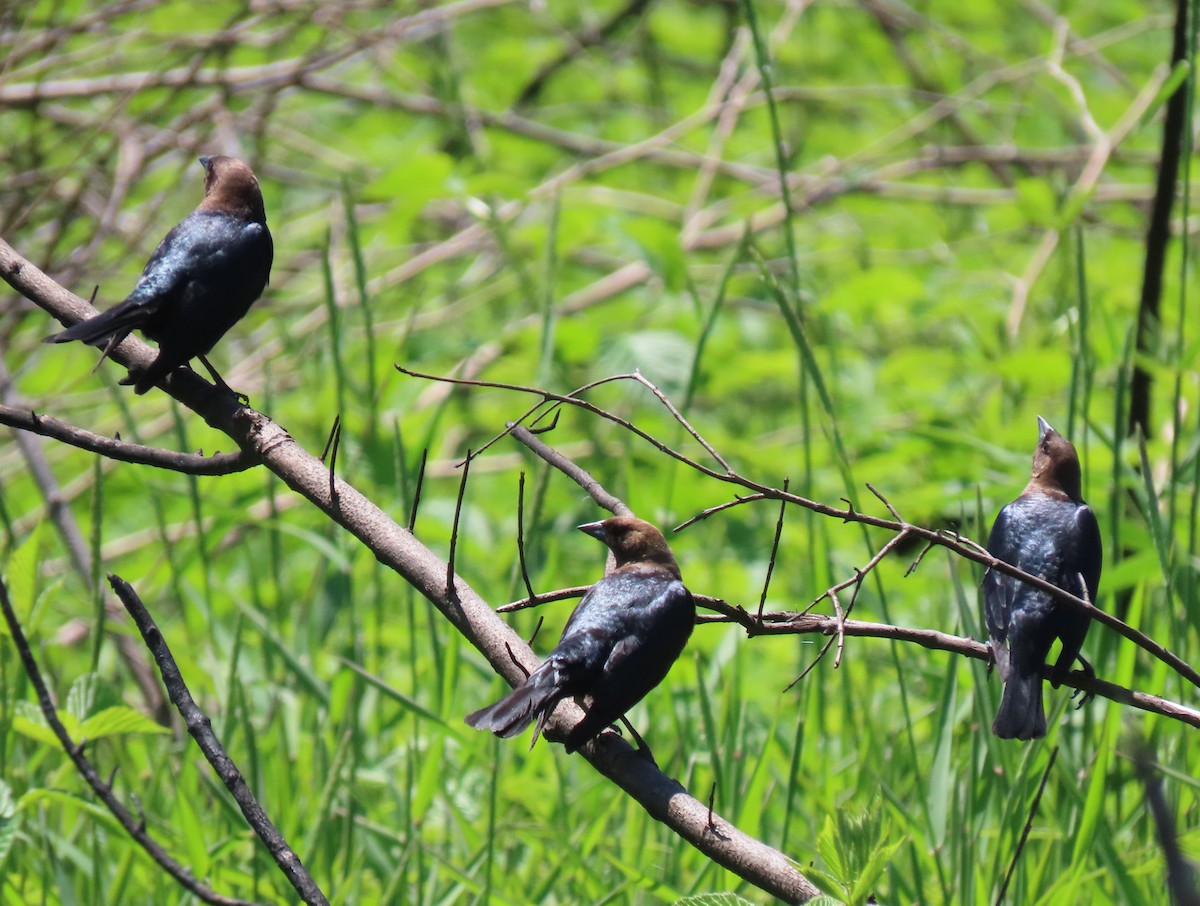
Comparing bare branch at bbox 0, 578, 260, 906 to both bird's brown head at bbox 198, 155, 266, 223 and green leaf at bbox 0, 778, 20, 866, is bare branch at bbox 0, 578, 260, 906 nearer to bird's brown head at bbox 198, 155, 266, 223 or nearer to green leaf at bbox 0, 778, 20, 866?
green leaf at bbox 0, 778, 20, 866

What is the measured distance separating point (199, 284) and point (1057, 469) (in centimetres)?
160

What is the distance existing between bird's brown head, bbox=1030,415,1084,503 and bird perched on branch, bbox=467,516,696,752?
3.56 feet

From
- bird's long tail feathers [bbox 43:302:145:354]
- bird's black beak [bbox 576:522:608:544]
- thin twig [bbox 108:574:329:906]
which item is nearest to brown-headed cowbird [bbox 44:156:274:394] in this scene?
bird's long tail feathers [bbox 43:302:145:354]

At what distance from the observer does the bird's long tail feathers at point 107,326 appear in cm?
147

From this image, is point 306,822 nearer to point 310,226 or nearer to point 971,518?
point 971,518

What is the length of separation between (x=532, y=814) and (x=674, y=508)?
134 centimetres

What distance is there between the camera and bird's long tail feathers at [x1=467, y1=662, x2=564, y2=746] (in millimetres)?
1384

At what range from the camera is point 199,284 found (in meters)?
1.71

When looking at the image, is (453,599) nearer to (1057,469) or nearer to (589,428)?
(1057,469)

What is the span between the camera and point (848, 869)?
1543 millimetres

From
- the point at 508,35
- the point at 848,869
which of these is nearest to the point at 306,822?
the point at 848,869

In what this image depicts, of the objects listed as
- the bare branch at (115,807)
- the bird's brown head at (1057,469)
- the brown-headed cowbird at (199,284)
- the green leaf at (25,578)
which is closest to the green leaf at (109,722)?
the bare branch at (115,807)

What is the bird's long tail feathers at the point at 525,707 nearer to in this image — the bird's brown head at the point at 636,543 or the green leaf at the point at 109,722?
the bird's brown head at the point at 636,543

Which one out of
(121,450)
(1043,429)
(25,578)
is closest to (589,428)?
(1043,429)
